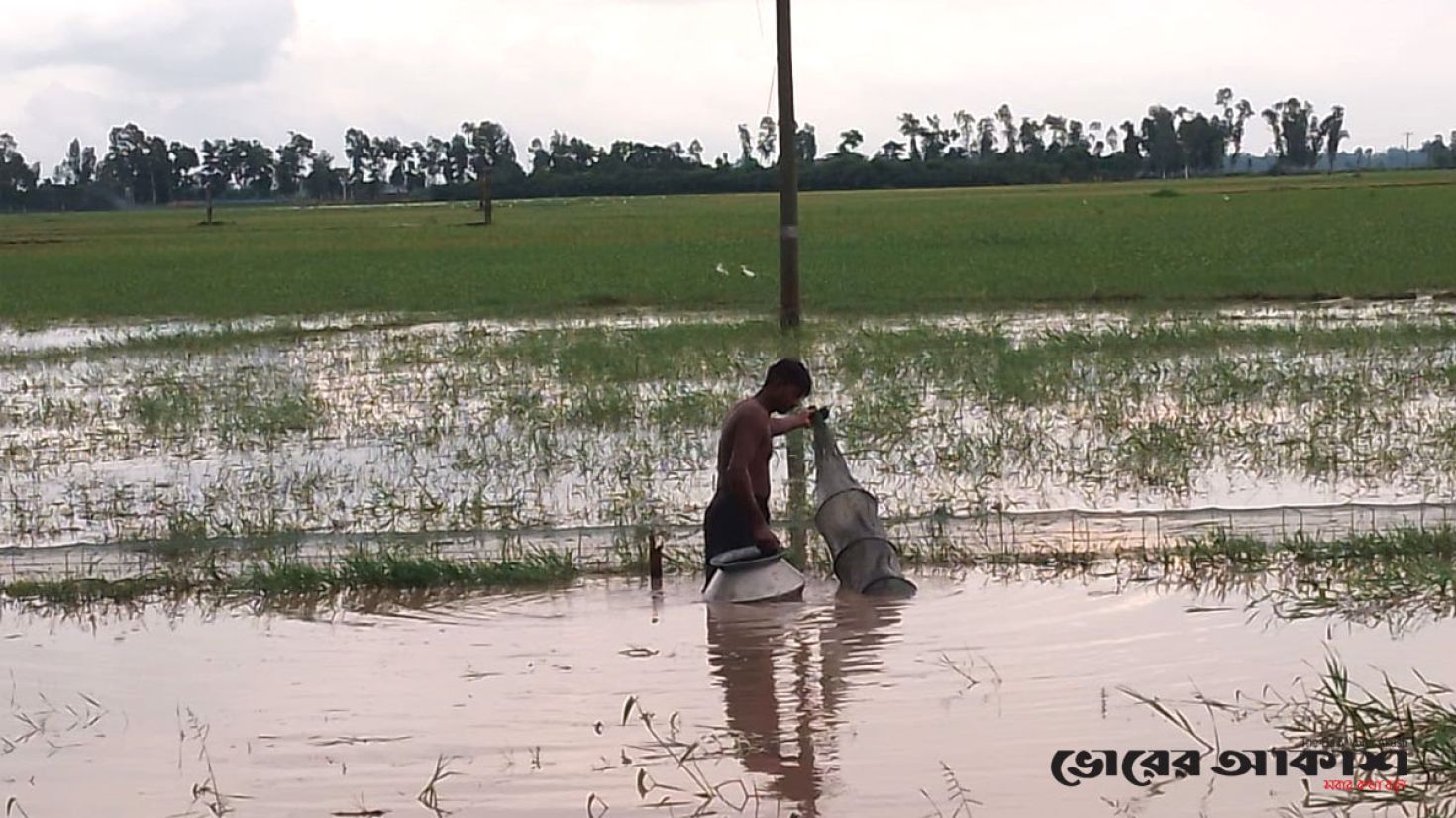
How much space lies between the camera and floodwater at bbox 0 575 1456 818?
5.41 meters

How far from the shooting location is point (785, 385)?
7.91 metres

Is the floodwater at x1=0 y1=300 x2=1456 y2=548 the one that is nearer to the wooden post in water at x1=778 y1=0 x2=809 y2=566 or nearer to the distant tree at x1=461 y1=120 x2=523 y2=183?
the wooden post in water at x1=778 y1=0 x2=809 y2=566

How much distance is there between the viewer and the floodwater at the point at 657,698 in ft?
17.8

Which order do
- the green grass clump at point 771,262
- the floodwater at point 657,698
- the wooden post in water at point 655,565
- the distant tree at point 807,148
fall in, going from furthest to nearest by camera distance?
1. the distant tree at point 807,148
2. the green grass clump at point 771,262
3. the wooden post in water at point 655,565
4. the floodwater at point 657,698

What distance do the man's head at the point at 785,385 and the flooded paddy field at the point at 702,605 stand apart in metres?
0.89

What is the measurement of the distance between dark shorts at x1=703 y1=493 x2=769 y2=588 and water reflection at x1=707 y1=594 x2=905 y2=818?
26cm

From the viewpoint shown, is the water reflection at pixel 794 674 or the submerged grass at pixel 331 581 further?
the submerged grass at pixel 331 581

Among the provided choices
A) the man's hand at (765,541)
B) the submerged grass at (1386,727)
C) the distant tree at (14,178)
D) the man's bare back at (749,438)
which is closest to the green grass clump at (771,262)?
the man's bare back at (749,438)

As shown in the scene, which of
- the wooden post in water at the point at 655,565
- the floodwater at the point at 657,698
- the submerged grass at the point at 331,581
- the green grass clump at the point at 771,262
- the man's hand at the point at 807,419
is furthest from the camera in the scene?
the green grass clump at the point at 771,262

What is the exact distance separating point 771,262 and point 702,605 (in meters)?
29.2

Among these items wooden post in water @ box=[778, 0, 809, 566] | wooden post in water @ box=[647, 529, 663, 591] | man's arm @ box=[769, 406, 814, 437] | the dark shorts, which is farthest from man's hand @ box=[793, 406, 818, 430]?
wooden post in water @ box=[778, 0, 809, 566]

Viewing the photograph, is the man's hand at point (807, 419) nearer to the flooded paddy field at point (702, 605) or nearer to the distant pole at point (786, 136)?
the flooded paddy field at point (702, 605)

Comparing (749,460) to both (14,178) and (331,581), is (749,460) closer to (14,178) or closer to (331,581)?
(331,581)

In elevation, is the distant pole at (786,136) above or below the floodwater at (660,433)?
above
